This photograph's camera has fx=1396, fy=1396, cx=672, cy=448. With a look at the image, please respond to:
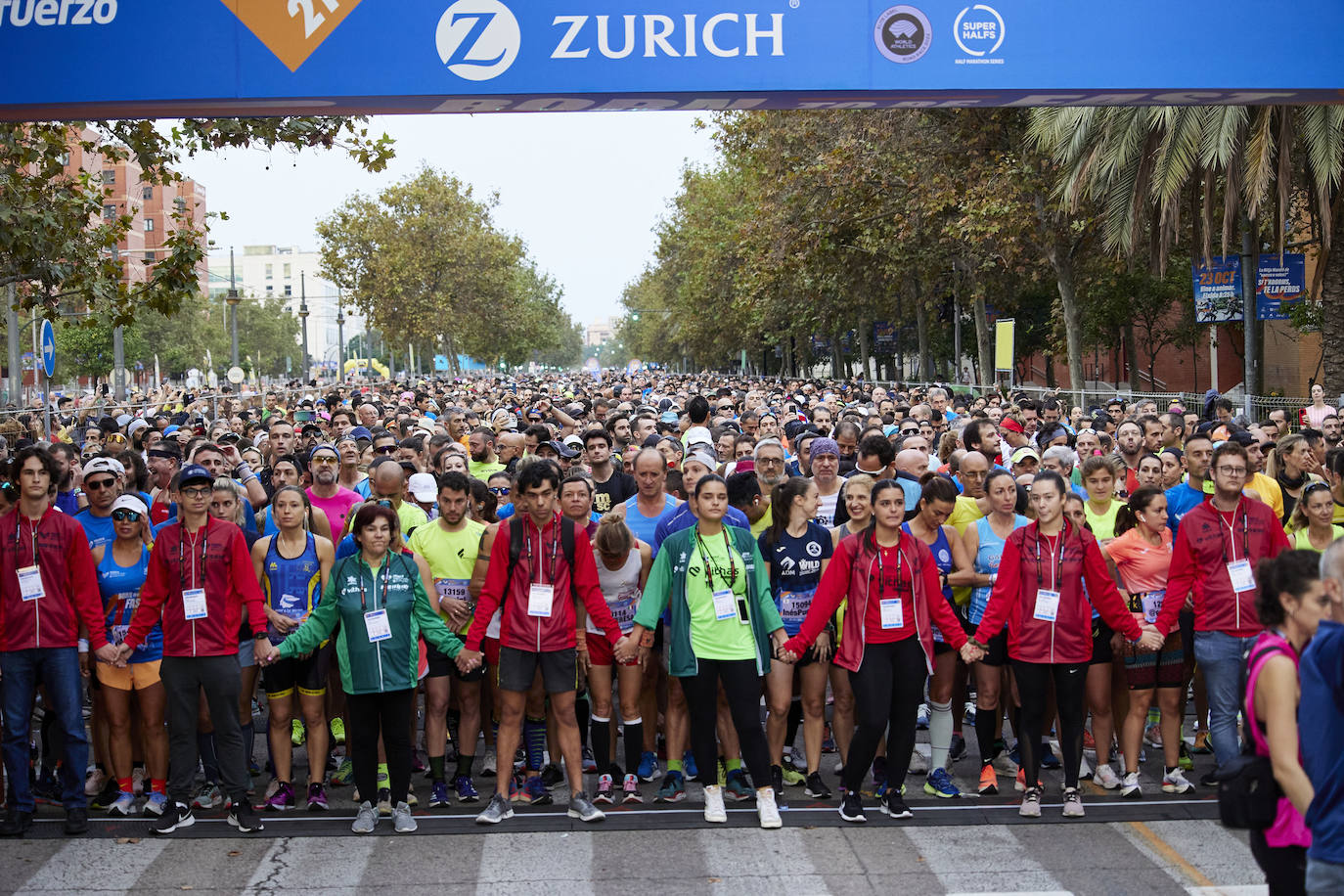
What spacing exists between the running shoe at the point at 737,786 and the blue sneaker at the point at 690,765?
0.40 m

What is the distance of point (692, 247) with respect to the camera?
2495 inches

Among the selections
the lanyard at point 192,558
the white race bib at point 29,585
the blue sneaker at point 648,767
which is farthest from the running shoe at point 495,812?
the white race bib at point 29,585

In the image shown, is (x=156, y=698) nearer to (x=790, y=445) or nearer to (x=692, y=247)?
(x=790, y=445)

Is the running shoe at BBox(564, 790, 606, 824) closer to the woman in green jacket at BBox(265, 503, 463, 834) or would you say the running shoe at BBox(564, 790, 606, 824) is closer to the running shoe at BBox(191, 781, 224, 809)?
the woman in green jacket at BBox(265, 503, 463, 834)

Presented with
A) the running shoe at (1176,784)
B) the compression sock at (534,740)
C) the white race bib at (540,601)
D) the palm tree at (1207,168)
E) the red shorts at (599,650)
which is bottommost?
the running shoe at (1176,784)

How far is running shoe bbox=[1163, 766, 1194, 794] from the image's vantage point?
784 cm

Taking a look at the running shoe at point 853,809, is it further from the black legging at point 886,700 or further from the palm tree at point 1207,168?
the palm tree at point 1207,168

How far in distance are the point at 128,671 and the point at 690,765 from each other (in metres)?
3.29

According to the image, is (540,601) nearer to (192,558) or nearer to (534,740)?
(534,740)

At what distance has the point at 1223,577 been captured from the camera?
24.2 feet

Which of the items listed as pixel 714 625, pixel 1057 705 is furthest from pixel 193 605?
pixel 1057 705

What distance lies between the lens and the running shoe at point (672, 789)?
787cm

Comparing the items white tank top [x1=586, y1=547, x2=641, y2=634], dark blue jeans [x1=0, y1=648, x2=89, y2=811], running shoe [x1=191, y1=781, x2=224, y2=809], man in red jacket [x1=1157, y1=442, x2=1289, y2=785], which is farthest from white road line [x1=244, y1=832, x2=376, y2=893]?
man in red jacket [x1=1157, y1=442, x2=1289, y2=785]

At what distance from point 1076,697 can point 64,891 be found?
5128 mm
